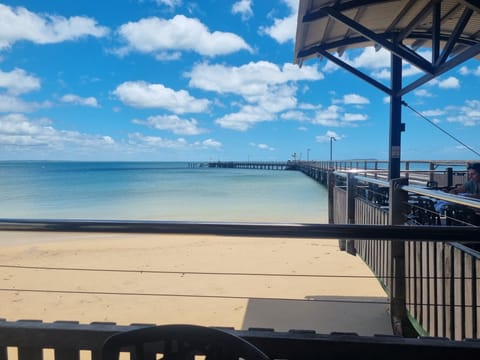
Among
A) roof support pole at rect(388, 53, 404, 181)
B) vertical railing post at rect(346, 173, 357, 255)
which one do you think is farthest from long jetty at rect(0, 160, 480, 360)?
vertical railing post at rect(346, 173, 357, 255)

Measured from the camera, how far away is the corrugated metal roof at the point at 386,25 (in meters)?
3.20

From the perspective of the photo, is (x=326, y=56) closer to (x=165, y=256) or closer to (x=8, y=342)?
(x=8, y=342)

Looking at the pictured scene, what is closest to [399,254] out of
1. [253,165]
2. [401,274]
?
[401,274]

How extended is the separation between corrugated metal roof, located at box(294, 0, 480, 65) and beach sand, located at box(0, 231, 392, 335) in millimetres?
2226

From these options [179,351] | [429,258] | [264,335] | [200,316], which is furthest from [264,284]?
[179,351]

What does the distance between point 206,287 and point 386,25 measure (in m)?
3.74

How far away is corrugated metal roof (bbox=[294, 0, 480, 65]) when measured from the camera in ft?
10.5

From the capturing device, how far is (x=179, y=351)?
802 millimetres

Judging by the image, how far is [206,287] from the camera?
15.4ft

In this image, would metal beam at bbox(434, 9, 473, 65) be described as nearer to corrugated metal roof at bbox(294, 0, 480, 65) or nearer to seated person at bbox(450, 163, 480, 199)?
corrugated metal roof at bbox(294, 0, 480, 65)

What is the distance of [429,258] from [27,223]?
2.35 meters

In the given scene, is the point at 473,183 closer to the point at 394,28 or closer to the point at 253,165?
the point at 394,28

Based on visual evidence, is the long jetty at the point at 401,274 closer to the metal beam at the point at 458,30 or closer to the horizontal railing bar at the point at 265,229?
the horizontal railing bar at the point at 265,229

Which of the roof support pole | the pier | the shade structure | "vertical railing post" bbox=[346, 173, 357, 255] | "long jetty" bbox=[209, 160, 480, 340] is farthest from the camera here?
the pier
